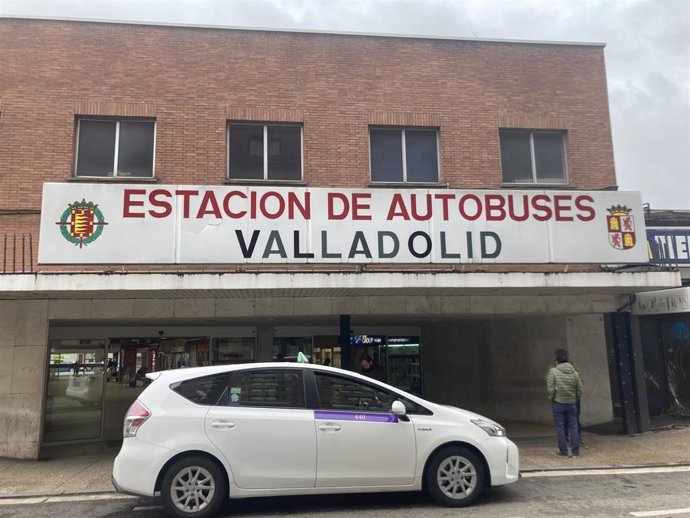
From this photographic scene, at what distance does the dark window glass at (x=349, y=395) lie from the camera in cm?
629

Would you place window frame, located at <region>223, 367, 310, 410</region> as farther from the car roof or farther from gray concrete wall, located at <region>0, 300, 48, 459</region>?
gray concrete wall, located at <region>0, 300, 48, 459</region>

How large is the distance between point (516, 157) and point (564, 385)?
545 cm

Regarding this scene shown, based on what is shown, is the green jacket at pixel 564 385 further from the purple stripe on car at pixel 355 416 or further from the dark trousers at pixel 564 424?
the purple stripe on car at pixel 355 416

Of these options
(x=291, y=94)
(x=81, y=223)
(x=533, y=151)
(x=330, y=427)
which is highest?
(x=291, y=94)

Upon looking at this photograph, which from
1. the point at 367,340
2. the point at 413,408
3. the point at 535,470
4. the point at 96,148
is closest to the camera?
the point at 413,408

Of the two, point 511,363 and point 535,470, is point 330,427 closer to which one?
point 535,470

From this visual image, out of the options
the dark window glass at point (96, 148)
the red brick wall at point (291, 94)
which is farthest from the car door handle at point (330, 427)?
the dark window glass at point (96, 148)

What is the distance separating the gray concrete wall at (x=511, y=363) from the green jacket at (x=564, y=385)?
296 centimetres

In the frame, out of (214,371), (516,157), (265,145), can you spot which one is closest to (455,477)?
(214,371)

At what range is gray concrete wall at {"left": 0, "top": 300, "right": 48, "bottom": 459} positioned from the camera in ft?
31.4

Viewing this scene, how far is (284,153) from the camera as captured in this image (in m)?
11.7

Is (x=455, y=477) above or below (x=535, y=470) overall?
above

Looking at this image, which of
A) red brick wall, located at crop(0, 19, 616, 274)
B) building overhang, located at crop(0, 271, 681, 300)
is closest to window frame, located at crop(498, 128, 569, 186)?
red brick wall, located at crop(0, 19, 616, 274)

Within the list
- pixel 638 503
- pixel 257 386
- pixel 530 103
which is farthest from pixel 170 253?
pixel 530 103
